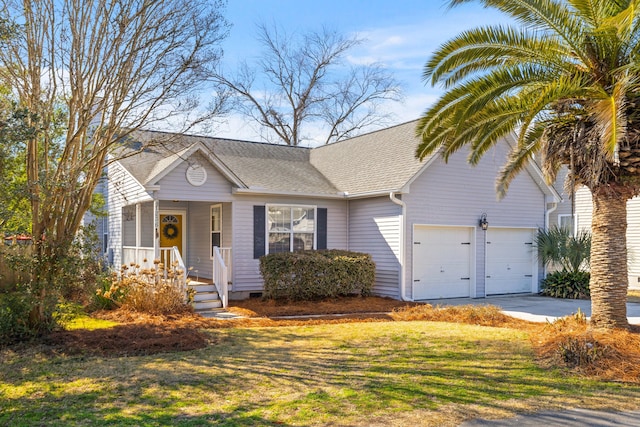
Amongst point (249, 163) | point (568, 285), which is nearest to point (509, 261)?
point (568, 285)

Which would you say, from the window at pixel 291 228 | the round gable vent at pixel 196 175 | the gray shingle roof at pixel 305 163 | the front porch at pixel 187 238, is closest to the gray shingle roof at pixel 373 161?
the gray shingle roof at pixel 305 163

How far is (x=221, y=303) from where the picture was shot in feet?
42.0

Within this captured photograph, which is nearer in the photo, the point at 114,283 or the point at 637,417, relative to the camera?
the point at 637,417

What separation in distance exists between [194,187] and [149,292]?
3.15 metres

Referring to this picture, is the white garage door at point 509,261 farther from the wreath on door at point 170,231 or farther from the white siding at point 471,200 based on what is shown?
the wreath on door at point 170,231

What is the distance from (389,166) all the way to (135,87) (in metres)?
7.43

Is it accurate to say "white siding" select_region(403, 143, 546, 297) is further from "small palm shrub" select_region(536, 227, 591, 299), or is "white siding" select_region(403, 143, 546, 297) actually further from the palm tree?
the palm tree

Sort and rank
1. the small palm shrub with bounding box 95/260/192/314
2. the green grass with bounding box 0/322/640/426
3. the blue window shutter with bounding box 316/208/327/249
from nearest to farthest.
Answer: the green grass with bounding box 0/322/640/426 < the small palm shrub with bounding box 95/260/192/314 < the blue window shutter with bounding box 316/208/327/249

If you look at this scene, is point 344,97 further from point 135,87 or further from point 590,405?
point 590,405

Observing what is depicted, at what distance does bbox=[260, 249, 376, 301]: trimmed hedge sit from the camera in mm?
12859

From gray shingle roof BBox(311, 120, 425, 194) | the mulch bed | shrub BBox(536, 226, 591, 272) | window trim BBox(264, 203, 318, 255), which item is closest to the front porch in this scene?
window trim BBox(264, 203, 318, 255)

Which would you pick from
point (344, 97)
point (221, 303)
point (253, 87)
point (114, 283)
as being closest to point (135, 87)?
point (114, 283)

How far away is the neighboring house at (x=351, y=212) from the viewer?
13.9 metres

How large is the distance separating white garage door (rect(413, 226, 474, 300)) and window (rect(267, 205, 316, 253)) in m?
2.99
